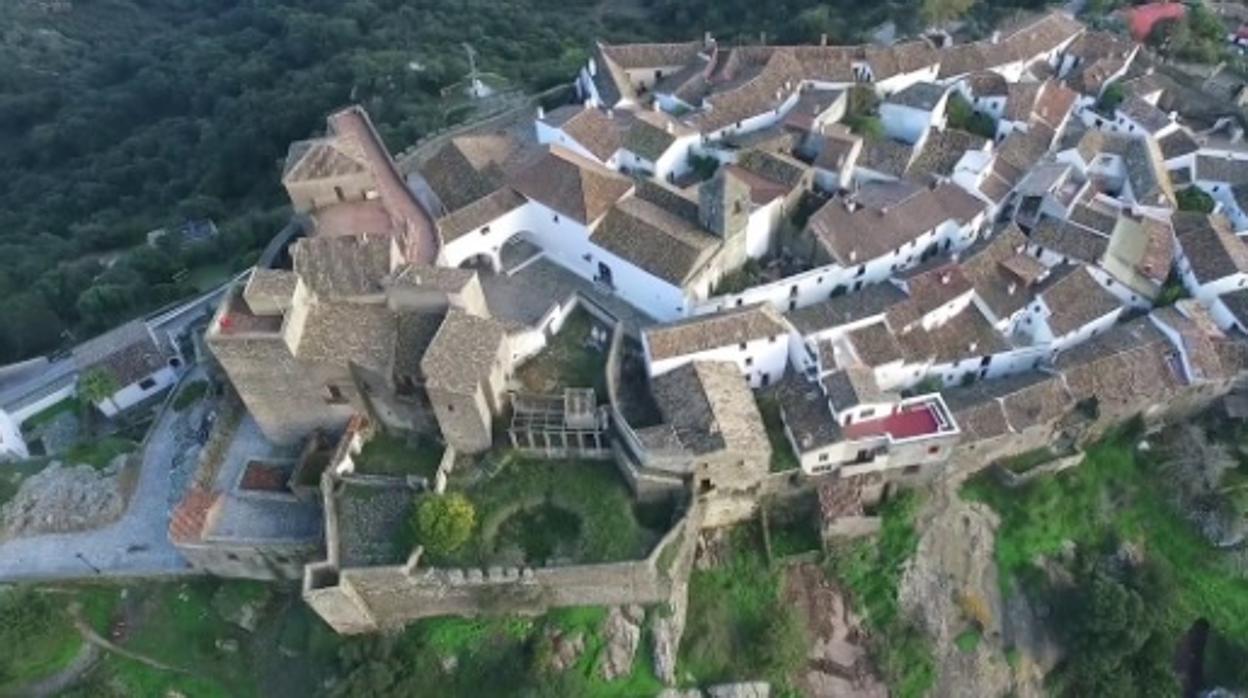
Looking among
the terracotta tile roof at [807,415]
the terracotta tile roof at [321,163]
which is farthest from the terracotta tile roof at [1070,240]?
the terracotta tile roof at [321,163]

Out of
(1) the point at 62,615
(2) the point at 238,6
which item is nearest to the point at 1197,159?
(1) the point at 62,615

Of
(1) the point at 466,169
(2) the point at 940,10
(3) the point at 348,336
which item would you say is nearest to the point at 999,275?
(1) the point at 466,169

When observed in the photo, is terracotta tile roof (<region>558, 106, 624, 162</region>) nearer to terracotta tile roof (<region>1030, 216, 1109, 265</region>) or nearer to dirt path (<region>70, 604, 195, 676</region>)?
terracotta tile roof (<region>1030, 216, 1109, 265</region>)

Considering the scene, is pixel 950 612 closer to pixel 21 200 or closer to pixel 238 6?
pixel 21 200

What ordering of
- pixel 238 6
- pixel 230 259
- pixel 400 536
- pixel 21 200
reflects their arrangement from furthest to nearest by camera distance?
pixel 238 6
pixel 21 200
pixel 230 259
pixel 400 536

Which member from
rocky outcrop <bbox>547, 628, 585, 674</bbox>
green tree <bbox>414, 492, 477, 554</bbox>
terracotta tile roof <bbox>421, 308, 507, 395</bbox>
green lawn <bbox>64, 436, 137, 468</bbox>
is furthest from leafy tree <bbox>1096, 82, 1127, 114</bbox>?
green lawn <bbox>64, 436, 137, 468</bbox>

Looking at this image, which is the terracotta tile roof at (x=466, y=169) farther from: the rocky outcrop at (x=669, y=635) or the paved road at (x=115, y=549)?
the rocky outcrop at (x=669, y=635)

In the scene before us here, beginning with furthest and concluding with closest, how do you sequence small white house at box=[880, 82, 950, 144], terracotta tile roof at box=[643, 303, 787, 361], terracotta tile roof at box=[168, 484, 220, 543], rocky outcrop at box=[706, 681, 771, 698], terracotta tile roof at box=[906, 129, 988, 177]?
small white house at box=[880, 82, 950, 144] → terracotta tile roof at box=[906, 129, 988, 177] → terracotta tile roof at box=[643, 303, 787, 361] → rocky outcrop at box=[706, 681, 771, 698] → terracotta tile roof at box=[168, 484, 220, 543]
